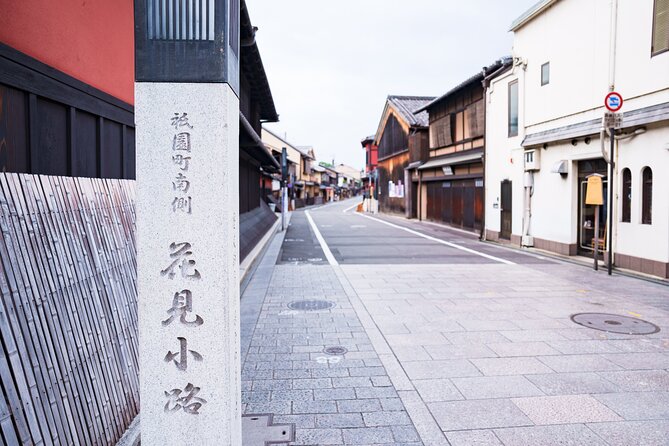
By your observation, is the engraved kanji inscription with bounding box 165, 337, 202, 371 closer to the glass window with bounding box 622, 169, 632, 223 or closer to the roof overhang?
the roof overhang

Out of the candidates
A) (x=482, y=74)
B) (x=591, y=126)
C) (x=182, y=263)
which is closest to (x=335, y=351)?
(x=182, y=263)

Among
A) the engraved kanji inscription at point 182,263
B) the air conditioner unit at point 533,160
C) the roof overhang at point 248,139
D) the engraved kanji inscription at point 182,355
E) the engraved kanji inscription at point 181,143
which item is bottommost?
the engraved kanji inscription at point 182,355

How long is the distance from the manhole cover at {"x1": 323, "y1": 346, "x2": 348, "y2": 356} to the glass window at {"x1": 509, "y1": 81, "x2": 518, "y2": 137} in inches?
552

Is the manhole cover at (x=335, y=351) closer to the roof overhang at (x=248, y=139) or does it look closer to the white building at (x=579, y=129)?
the roof overhang at (x=248, y=139)

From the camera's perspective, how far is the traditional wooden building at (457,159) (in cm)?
2259

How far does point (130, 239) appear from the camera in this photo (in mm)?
4918

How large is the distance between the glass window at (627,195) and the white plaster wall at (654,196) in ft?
0.36

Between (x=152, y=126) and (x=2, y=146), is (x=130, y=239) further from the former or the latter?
(x=152, y=126)

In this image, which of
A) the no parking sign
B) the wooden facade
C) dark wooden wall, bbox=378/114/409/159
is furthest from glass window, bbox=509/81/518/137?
dark wooden wall, bbox=378/114/409/159

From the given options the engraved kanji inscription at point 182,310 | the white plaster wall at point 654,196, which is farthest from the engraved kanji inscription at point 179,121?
the white plaster wall at point 654,196

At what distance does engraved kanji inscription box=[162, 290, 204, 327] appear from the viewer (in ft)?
10.6

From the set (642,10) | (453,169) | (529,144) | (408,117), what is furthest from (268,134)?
(642,10)

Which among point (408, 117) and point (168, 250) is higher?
point (408, 117)

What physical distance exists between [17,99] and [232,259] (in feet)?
7.62
